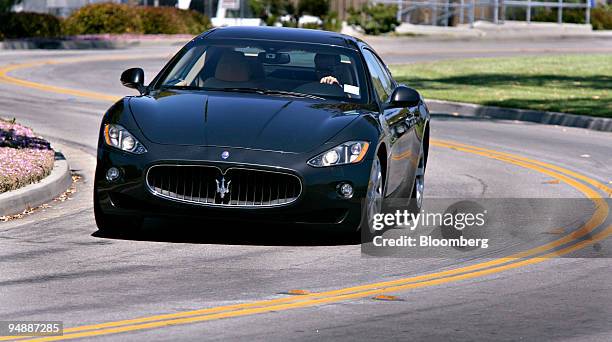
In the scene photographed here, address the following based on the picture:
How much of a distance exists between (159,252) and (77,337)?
2.86 metres

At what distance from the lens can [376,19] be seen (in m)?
56.4

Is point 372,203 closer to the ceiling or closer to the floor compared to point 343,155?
closer to the floor

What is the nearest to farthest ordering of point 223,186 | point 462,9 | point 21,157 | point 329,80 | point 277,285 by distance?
point 277,285, point 223,186, point 329,80, point 21,157, point 462,9

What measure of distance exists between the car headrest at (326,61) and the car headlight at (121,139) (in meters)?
2.01

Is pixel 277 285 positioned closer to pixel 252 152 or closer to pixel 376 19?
pixel 252 152

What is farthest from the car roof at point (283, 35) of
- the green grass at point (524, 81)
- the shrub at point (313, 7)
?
the shrub at point (313, 7)

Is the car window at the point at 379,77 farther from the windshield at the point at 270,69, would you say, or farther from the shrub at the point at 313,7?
the shrub at the point at 313,7

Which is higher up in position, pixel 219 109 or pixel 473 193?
pixel 219 109

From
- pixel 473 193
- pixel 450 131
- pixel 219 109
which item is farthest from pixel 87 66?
pixel 219 109

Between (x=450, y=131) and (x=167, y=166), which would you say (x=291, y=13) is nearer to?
(x=450, y=131)

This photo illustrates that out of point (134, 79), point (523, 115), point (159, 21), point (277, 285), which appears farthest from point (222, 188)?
point (159, 21)

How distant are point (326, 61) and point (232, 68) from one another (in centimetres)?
78

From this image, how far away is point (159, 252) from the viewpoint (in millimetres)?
9547

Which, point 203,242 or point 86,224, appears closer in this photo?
point 203,242
